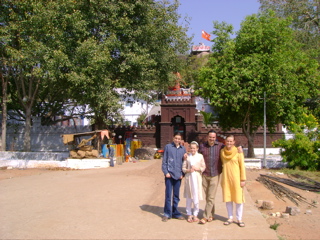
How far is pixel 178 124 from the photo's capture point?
2795cm

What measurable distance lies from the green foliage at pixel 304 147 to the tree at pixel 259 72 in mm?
1424

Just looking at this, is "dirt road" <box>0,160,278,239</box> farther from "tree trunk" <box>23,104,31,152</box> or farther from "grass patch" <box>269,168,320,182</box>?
"tree trunk" <box>23,104,31,152</box>

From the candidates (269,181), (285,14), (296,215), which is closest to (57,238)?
(296,215)

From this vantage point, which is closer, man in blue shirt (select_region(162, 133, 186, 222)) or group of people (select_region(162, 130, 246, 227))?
group of people (select_region(162, 130, 246, 227))

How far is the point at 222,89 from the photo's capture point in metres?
17.0

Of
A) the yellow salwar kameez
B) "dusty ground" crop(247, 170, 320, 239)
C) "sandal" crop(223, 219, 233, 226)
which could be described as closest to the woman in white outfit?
the yellow salwar kameez

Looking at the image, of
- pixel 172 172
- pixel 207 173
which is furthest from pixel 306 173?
pixel 172 172

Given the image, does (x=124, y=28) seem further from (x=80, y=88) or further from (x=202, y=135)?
(x=202, y=135)

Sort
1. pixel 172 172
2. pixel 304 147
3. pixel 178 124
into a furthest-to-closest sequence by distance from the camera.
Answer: pixel 178 124 < pixel 304 147 < pixel 172 172

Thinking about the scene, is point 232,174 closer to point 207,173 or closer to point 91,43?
point 207,173

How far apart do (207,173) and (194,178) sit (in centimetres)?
27

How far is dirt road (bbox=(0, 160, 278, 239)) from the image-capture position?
19.2 ft

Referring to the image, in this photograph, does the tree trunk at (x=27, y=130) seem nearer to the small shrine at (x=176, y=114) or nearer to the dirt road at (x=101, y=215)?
the dirt road at (x=101, y=215)

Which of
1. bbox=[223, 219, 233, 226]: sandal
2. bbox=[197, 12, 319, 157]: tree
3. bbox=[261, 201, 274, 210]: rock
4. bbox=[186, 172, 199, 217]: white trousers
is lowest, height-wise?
bbox=[261, 201, 274, 210]: rock
